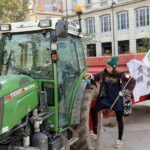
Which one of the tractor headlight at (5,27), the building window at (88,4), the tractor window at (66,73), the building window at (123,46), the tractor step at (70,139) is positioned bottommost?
the tractor step at (70,139)

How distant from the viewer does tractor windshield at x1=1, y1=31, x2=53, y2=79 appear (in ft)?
13.3

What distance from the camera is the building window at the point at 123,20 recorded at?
30859 millimetres

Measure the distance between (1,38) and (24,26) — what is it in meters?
0.50

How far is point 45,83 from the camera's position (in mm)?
3982

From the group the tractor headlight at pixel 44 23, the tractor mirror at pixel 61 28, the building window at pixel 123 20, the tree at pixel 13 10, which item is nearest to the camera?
the tractor mirror at pixel 61 28

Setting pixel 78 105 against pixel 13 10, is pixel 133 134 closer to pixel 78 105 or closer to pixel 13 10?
pixel 78 105

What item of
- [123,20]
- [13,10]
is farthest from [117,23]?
[13,10]

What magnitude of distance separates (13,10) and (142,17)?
21484mm

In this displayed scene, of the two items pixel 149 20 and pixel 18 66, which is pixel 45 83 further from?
pixel 149 20

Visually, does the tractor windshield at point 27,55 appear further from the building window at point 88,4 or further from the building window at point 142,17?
the building window at point 88,4

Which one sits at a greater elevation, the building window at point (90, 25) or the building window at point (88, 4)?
the building window at point (88, 4)

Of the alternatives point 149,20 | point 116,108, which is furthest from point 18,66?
point 149,20

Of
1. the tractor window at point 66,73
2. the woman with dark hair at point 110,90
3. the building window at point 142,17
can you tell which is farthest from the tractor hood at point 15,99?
the building window at point 142,17

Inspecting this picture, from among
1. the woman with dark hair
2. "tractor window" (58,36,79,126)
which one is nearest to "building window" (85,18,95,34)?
the woman with dark hair
